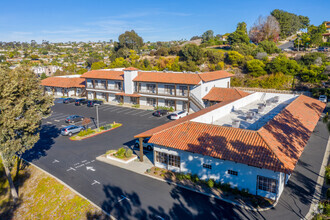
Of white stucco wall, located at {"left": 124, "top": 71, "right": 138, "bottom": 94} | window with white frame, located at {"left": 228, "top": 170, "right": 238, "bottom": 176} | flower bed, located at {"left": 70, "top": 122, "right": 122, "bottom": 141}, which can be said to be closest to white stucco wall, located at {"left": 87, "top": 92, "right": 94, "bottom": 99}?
white stucco wall, located at {"left": 124, "top": 71, "right": 138, "bottom": 94}

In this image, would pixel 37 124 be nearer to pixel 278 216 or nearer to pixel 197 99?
pixel 278 216

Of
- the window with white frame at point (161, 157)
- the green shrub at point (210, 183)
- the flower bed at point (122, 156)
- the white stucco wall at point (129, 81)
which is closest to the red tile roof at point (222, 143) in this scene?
the window with white frame at point (161, 157)

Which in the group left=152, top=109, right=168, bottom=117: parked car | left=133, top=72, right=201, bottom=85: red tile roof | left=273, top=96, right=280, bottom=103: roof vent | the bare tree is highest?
the bare tree

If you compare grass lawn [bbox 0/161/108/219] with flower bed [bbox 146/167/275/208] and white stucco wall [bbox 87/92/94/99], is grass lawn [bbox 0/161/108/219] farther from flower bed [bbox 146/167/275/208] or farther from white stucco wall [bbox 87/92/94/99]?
white stucco wall [bbox 87/92/94/99]

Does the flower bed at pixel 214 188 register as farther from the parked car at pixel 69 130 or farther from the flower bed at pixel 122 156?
the parked car at pixel 69 130

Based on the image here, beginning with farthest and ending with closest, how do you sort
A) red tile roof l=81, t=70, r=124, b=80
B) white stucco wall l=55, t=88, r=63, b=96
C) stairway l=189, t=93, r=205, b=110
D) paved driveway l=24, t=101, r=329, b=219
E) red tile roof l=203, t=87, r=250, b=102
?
white stucco wall l=55, t=88, r=63, b=96
red tile roof l=81, t=70, r=124, b=80
stairway l=189, t=93, r=205, b=110
red tile roof l=203, t=87, r=250, b=102
paved driveway l=24, t=101, r=329, b=219

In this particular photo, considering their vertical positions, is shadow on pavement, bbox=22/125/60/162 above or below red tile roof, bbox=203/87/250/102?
below

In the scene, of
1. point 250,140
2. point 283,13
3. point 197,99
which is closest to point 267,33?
point 283,13
